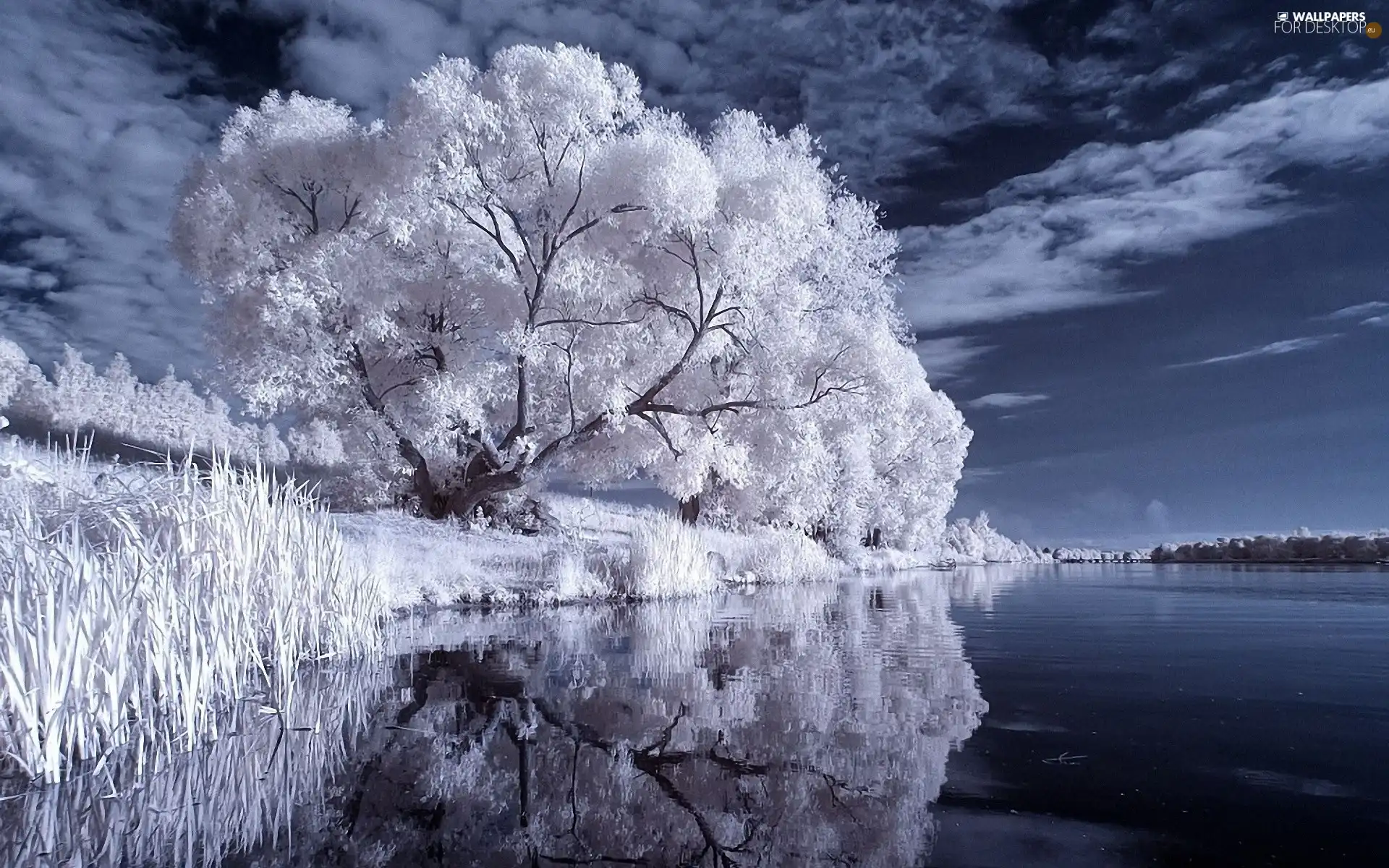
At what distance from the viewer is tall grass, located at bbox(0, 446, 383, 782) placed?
12.4ft

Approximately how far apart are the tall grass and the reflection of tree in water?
1.12 meters

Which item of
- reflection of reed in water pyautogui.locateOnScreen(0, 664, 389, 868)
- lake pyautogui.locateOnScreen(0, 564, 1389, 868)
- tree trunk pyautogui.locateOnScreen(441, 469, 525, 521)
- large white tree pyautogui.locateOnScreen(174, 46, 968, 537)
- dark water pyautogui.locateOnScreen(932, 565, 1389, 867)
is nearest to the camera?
dark water pyautogui.locateOnScreen(932, 565, 1389, 867)

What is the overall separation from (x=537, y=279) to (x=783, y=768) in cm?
1655

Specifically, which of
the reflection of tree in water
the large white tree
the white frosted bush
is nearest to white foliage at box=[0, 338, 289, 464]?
the large white tree

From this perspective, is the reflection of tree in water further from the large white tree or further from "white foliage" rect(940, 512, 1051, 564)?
"white foliage" rect(940, 512, 1051, 564)

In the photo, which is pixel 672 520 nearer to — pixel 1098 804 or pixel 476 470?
pixel 476 470

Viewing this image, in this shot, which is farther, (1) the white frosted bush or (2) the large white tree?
(2) the large white tree

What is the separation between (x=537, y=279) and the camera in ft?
60.6

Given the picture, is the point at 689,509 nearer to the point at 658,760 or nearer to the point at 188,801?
the point at 658,760

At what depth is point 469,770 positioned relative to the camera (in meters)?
3.65

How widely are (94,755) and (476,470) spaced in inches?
698

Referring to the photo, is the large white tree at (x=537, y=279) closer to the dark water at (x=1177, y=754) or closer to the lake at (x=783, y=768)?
the lake at (x=783, y=768)

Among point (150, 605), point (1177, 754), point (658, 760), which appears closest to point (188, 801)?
point (150, 605)

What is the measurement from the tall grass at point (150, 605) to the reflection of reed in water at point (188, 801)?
0.23m
